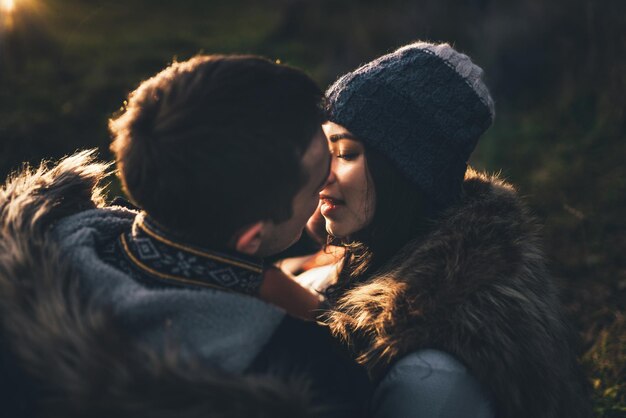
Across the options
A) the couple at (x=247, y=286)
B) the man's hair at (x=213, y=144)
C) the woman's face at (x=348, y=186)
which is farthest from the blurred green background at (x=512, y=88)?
the man's hair at (x=213, y=144)

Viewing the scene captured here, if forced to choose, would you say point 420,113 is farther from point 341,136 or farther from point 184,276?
point 184,276

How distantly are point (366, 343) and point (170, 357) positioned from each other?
834mm

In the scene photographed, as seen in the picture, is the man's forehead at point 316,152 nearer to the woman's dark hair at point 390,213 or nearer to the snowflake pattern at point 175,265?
the snowflake pattern at point 175,265

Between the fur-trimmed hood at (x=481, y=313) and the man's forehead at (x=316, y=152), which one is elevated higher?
the man's forehead at (x=316, y=152)

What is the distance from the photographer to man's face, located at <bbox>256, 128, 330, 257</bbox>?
1.58 m

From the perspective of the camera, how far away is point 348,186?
226cm

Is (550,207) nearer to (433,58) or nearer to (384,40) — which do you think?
(433,58)

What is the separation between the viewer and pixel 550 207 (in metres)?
4.95

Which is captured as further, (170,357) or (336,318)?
(336,318)

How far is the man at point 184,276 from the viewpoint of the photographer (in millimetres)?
1295

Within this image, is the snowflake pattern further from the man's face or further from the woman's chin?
the woman's chin

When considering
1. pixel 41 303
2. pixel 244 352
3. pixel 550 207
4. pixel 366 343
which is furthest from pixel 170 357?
pixel 550 207

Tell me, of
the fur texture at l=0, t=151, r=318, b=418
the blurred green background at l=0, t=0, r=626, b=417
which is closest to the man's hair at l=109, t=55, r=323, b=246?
the fur texture at l=0, t=151, r=318, b=418

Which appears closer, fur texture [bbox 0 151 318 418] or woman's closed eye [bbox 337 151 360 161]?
fur texture [bbox 0 151 318 418]
